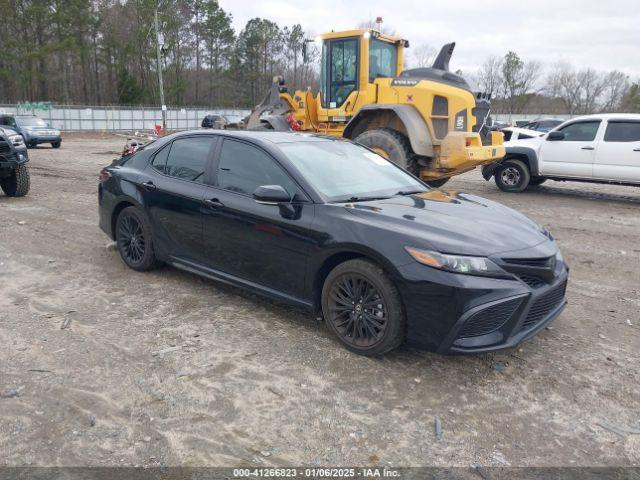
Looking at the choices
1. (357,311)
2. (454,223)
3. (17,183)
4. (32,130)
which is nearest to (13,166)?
(17,183)

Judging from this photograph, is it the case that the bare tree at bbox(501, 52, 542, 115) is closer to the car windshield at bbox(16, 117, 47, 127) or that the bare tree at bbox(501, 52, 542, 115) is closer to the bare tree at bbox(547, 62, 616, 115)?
the bare tree at bbox(547, 62, 616, 115)

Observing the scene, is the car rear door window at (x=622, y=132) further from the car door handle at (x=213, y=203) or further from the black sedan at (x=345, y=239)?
the car door handle at (x=213, y=203)

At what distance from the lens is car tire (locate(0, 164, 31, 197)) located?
968 cm

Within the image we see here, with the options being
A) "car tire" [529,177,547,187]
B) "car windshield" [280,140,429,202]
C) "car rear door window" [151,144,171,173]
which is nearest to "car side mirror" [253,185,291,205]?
"car windshield" [280,140,429,202]

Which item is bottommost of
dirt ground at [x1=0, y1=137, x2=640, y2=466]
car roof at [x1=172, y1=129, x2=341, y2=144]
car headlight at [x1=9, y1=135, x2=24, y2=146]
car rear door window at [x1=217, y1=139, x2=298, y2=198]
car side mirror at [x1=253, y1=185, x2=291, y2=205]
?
dirt ground at [x1=0, y1=137, x2=640, y2=466]

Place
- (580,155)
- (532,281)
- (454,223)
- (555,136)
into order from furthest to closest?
(555,136)
(580,155)
(454,223)
(532,281)

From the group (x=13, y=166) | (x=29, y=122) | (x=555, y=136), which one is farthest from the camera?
(x=29, y=122)

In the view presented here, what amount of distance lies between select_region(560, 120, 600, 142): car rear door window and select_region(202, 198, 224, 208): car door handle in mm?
9354

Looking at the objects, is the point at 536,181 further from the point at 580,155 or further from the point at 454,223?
the point at 454,223

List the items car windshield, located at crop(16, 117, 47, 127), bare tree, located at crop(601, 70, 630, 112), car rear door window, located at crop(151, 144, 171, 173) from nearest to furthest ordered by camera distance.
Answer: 1. car rear door window, located at crop(151, 144, 171, 173)
2. car windshield, located at crop(16, 117, 47, 127)
3. bare tree, located at crop(601, 70, 630, 112)

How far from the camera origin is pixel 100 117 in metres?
37.6

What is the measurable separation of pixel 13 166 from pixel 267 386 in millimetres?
8093

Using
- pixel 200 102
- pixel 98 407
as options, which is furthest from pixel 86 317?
pixel 200 102

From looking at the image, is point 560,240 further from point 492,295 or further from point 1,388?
point 1,388
